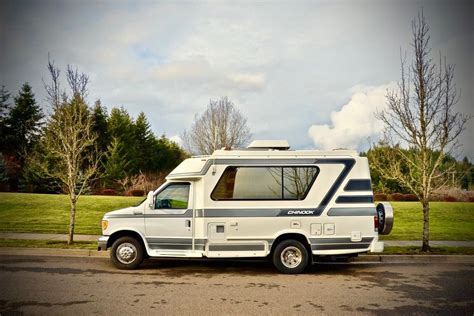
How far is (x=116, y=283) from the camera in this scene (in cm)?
805

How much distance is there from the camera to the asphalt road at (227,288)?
6.45m

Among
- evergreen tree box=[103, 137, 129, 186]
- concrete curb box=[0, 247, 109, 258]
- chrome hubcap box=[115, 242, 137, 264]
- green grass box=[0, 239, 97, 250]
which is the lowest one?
concrete curb box=[0, 247, 109, 258]

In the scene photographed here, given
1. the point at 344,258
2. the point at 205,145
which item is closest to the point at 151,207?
the point at 344,258

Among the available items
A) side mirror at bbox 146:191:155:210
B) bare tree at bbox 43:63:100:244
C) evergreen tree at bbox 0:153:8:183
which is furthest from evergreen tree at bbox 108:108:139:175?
side mirror at bbox 146:191:155:210

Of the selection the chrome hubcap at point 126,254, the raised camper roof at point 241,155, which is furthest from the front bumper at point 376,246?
the chrome hubcap at point 126,254

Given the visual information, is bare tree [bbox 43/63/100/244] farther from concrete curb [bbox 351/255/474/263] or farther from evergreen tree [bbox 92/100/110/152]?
evergreen tree [bbox 92/100/110/152]

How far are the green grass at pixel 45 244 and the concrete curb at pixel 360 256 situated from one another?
35 centimetres

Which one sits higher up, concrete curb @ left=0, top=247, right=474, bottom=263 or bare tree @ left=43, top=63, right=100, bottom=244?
bare tree @ left=43, top=63, right=100, bottom=244

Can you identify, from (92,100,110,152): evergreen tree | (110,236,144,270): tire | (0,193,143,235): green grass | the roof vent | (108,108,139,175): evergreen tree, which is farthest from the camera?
(108,108,139,175): evergreen tree

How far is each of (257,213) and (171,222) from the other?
2.04m

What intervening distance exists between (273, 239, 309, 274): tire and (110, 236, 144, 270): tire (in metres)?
3.23

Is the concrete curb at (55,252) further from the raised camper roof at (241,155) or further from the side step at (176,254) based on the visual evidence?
the raised camper roof at (241,155)

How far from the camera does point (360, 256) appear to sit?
36.6ft

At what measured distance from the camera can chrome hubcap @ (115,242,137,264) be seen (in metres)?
9.44
